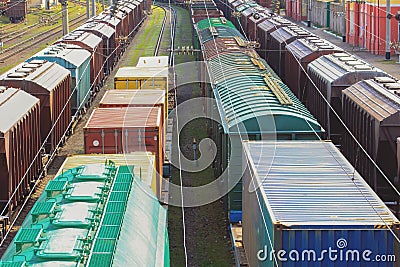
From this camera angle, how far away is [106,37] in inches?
1620

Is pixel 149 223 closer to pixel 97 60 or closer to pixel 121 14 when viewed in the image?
pixel 97 60

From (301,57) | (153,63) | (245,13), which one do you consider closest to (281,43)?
(153,63)

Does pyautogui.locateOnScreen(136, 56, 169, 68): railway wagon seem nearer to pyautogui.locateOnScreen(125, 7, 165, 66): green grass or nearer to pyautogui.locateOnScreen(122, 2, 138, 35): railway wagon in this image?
pyautogui.locateOnScreen(125, 7, 165, 66): green grass

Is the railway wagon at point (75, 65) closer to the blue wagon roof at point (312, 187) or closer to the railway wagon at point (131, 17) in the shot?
the blue wagon roof at point (312, 187)

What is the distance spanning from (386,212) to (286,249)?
1.53m

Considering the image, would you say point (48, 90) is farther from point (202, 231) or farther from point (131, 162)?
point (131, 162)

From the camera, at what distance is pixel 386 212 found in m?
10.6

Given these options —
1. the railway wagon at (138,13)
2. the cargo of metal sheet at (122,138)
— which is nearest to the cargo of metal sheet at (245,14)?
the railway wagon at (138,13)

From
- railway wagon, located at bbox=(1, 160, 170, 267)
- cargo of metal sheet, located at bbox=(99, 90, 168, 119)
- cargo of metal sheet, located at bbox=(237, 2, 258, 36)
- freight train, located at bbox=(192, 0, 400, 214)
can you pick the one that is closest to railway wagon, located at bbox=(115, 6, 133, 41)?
cargo of metal sheet, located at bbox=(237, 2, 258, 36)

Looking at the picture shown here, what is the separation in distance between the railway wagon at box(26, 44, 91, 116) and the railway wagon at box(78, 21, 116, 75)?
8023mm

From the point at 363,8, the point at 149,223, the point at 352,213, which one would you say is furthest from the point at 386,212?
the point at 363,8

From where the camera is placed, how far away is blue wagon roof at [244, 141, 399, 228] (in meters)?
10.5

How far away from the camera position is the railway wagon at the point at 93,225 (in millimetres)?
Answer: 8555

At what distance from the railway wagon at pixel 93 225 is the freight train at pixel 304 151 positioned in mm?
1754
